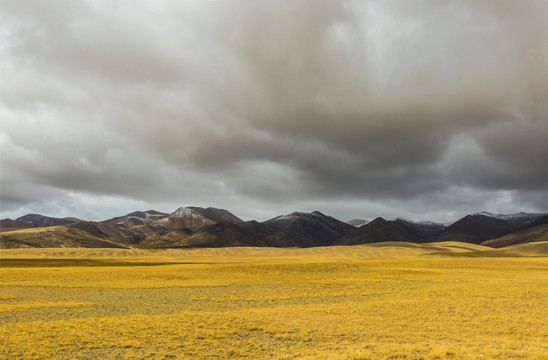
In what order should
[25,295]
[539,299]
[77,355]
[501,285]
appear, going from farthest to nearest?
1. [501,285]
2. [25,295]
3. [539,299]
4. [77,355]

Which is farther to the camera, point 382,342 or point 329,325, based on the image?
point 329,325

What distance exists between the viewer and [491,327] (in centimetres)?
2298

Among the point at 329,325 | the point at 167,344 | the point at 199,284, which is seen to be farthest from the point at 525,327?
the point at 199,284

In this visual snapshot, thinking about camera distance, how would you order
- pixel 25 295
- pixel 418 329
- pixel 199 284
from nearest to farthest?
pixel 418 329 → pixel 25 295 → pixel 199 284

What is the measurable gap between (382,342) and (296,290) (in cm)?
2518

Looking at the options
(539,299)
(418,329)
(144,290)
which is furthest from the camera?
(144,290)

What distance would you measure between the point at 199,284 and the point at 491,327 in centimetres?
3856

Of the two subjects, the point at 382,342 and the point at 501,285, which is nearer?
the point at 382,342

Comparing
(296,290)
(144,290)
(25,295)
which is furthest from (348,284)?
(25,295)

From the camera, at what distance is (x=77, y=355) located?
16.8m

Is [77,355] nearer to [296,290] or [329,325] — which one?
[329,325]

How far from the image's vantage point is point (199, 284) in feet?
161

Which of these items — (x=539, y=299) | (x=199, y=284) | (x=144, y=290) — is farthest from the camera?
(x=199, y=284)

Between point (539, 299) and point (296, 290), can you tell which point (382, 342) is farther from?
point (539, 299)
